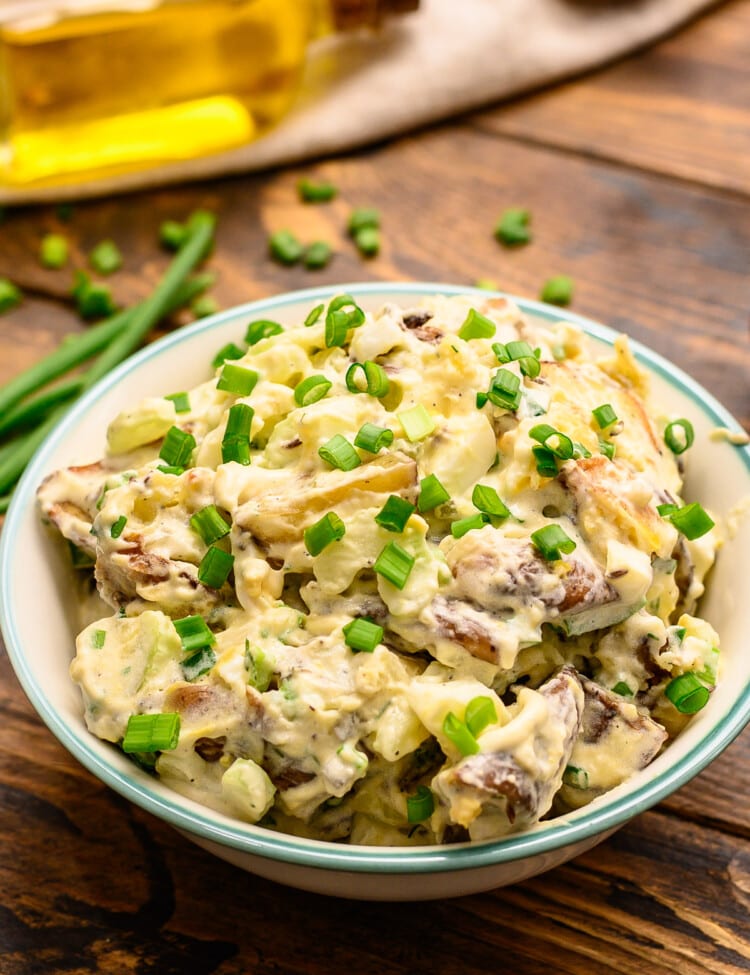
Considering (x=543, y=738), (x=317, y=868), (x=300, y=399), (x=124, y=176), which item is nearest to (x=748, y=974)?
(x=543, y=738)

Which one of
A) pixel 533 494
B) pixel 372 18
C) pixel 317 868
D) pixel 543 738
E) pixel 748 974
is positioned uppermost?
pixel 372 18

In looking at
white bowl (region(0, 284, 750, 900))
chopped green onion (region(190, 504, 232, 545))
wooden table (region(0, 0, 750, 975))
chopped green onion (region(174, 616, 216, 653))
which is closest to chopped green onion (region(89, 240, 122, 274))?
wooden table (region(0, 0, 750, 975))

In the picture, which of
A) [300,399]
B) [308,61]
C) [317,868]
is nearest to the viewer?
[317,868]

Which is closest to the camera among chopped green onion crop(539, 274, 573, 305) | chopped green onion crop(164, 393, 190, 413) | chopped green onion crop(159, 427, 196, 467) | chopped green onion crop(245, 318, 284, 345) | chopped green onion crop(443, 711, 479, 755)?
chopped green onion crop(443, 711, 479, 755)

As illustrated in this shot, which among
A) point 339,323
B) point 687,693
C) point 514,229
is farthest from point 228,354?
point 514,229

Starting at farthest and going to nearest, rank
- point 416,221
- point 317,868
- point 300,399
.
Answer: point 416,221 → point 300,399 → point 317,868

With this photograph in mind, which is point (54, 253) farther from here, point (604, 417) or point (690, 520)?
point (690, 520)

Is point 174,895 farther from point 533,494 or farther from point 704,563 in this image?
point 704,563

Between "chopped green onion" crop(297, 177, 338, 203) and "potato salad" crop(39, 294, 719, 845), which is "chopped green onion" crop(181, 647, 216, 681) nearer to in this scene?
"potato salad" crop(39, 294, 719, 845)
